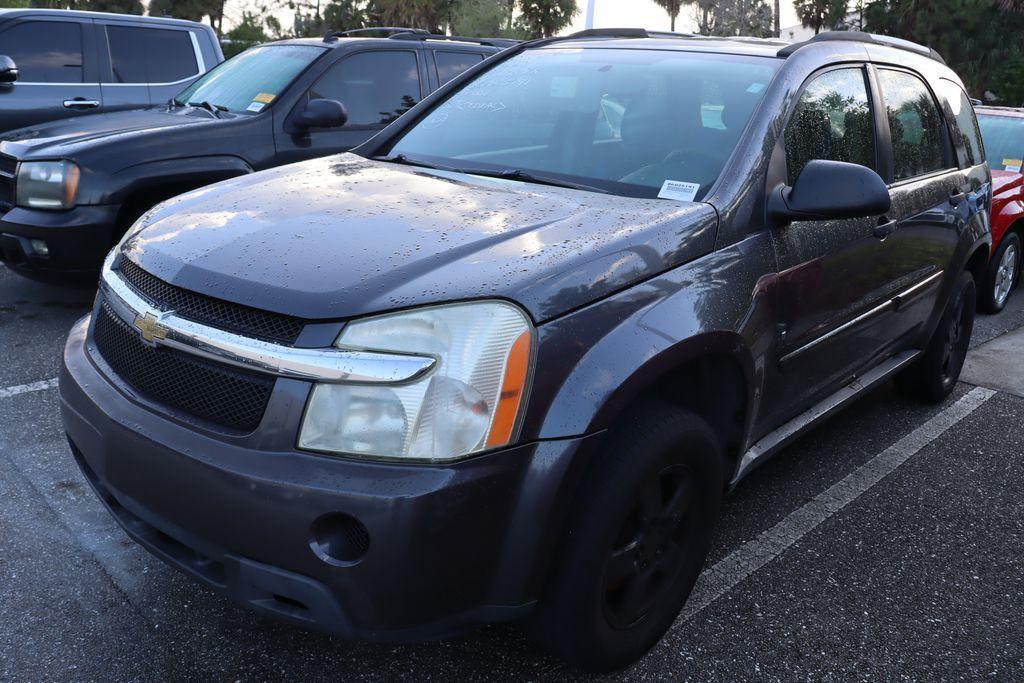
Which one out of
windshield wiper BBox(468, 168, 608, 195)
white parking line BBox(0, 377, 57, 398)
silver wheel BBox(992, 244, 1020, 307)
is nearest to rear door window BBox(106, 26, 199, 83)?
white parking line BBox(0, 377, 57, 398)

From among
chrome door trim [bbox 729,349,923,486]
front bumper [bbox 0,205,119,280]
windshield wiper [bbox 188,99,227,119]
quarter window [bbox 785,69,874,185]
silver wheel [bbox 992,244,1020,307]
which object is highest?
quarter window [bbox 785,69,874,185]

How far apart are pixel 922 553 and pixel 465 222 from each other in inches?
81.3

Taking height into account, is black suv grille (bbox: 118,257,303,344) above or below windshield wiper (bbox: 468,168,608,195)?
below

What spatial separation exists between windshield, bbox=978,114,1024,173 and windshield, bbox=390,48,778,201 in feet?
17.3

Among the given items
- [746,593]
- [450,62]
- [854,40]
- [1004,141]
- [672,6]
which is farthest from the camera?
[672,6]

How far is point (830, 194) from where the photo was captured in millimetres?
2730

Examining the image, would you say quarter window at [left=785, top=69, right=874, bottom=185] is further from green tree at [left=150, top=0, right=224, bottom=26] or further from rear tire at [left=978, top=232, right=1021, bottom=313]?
green tree at [left=150, top=0, right=224, bottom=26]

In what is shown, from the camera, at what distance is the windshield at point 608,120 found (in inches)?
115

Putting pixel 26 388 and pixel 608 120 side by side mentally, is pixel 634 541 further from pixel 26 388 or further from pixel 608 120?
pixel 26 388

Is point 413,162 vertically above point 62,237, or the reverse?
point 413,162

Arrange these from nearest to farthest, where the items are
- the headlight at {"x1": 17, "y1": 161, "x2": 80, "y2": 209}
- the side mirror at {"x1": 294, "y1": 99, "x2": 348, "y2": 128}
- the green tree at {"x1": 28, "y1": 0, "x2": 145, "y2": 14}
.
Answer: the side mirror at {"x1": 294, "y1": 99, "x2": 348, "y2": 128}
the headlight at {"x1": 17, "y1": 161, "x2": 80, "y2": 209}
the green tree at {"x1": 28, "y1": 0, "x2": 145, "y2": 14}

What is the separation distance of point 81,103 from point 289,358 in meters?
6.90

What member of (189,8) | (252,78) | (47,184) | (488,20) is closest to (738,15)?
(488,20)

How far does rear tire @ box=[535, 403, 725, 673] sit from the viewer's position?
221 centimetres
